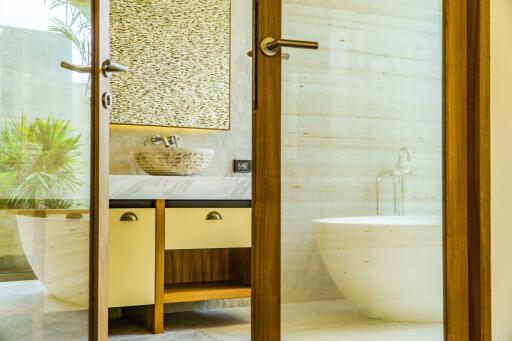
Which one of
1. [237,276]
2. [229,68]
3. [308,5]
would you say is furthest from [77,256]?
[229,68]

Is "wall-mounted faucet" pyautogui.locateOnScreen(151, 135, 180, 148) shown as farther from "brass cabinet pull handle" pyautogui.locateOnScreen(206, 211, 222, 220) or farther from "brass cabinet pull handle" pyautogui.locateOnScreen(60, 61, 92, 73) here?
"brass cabinet pull handle" pyautogui.locateOnScreen(60, 61, 92, 73)

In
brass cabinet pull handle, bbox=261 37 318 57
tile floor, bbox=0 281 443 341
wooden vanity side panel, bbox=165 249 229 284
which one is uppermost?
brass cabinet pull handle, bbox=261 37 318 57

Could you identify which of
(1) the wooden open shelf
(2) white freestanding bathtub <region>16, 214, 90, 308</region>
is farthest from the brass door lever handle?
(1) the wooden open shelf

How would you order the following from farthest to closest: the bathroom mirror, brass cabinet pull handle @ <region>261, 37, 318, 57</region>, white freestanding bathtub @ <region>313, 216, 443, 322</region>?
the bathroom mirror → white freestanding bathtub @ <region>313, 216, 443, 322</region> → brass cabinet pull handle @ <region>261, 37, 318, 57</region>

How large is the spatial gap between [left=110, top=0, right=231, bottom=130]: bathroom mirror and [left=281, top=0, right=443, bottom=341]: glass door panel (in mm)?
1968

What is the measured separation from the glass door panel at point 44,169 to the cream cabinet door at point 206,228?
1.05m

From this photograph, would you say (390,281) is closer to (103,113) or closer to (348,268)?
(348,268)

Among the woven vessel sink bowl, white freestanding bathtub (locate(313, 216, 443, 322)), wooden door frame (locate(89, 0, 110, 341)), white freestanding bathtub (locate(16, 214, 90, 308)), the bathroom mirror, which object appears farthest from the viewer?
the bathroom mirror

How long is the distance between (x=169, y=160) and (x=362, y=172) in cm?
169

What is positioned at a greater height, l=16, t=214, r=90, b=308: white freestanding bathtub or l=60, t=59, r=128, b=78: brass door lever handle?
l=60, t=59, r=128, b=78: brass door lever handle

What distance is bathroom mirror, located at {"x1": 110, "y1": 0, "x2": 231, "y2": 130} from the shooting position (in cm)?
340

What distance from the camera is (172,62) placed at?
354cm

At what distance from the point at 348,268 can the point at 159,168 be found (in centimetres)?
181

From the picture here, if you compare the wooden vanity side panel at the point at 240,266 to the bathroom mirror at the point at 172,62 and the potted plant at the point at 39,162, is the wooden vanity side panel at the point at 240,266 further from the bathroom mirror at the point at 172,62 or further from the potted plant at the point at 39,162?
the potted plant at the point at 39,162
